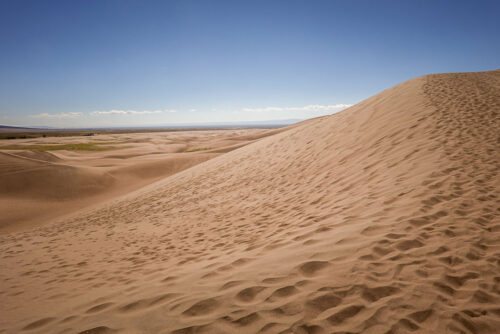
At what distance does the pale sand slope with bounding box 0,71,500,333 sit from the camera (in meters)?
2.38

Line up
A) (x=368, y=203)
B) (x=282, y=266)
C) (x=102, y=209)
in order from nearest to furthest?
(x=282, y=266), (x=368, y=203), (x=102, y=209)

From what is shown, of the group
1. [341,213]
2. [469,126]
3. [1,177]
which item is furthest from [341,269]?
[1,177]

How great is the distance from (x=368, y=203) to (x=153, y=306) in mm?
3863

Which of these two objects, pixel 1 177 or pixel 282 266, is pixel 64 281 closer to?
pixel 282 266

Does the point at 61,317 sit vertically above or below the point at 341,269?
below

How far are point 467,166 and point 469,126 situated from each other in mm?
3065

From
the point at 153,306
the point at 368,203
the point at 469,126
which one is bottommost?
the point at 153,306

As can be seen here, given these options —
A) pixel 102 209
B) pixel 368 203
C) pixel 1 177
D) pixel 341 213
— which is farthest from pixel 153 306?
pixel 1 177

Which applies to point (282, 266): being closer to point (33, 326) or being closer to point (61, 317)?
point (61, 317)

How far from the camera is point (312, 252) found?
3.35 metres

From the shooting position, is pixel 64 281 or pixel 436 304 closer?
pixel 436 304

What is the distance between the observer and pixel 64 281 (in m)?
4.36

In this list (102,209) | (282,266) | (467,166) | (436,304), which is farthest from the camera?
(102,209)

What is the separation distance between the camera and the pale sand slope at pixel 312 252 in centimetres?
238
